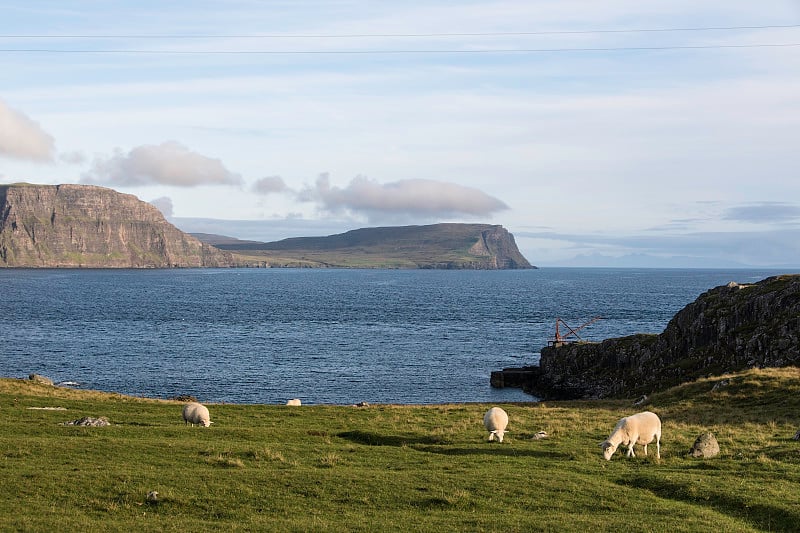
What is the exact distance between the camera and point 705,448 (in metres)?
29.0

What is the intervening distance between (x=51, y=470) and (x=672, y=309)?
186946 millimetres

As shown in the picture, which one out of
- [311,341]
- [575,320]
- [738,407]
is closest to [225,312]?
[311,341]

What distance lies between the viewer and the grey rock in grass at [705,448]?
28703 mm

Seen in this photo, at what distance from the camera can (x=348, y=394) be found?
74.9m

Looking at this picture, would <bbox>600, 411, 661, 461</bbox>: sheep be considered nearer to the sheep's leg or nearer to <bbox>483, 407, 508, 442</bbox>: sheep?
the sheep's leg

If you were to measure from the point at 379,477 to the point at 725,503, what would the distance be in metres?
10.6

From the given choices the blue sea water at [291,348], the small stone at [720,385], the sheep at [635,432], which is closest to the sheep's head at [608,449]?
the sheep at [635,432]

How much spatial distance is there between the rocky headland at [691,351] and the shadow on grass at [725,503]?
1570 inches

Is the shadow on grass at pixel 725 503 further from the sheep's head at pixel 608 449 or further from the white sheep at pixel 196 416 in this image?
the white sheep at pixel 196 416

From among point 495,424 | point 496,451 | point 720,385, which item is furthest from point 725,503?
point 720,385

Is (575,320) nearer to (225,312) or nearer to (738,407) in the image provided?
(225,312)

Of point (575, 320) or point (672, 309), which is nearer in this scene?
point (575, 320)

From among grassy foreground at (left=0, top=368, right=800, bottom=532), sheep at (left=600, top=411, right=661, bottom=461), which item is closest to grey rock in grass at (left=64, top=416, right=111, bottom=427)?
grassy foreground at (left=0, top=368, right=800, bottom=532)

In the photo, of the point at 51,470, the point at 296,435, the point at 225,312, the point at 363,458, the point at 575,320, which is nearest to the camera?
the point at 51,470
